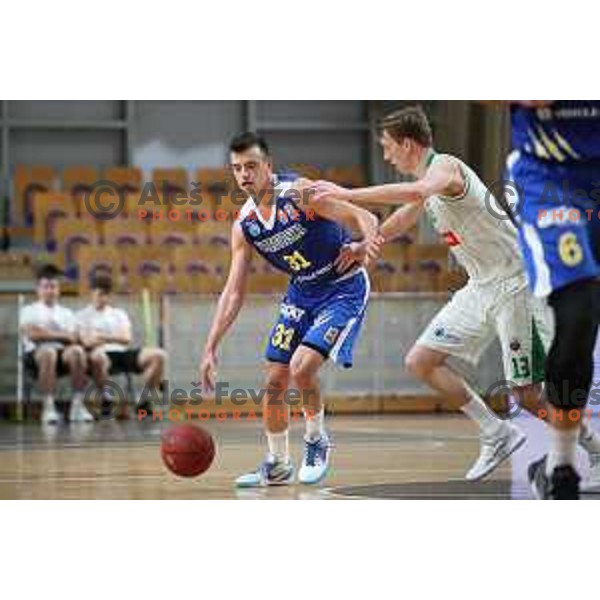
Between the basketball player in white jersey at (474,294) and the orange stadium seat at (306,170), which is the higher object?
the orange stadium seat at (306,170)

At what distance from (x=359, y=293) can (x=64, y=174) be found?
11.6 meters

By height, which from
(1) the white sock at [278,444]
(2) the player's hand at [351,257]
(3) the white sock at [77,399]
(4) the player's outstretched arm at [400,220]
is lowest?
(3) the white sock at [77,399]

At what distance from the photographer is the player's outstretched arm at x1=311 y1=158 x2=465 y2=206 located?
18.7ft

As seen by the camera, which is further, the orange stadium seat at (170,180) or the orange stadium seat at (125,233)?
the orange stadium seat at (170,180)

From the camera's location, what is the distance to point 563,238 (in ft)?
16.5

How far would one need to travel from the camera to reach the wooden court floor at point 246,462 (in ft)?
22.2

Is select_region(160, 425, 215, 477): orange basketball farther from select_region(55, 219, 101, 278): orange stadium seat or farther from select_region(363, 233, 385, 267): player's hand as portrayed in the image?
select_region(55, 219, 101, 278): orange stadium seat

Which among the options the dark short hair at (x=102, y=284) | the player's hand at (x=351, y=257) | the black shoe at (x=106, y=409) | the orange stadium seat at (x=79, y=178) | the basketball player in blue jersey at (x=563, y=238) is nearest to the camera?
the basketball player in blue jersey at (x=563, y=238)

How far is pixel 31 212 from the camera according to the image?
1725 cm

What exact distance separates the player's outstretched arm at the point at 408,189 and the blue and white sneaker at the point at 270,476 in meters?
1.34

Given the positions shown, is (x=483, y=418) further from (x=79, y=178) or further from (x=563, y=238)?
(x=79, y=178)

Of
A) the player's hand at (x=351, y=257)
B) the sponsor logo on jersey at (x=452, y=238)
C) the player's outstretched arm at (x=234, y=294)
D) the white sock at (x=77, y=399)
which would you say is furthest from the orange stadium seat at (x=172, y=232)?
the sponsor logo on jersey at (x=452, y=238)

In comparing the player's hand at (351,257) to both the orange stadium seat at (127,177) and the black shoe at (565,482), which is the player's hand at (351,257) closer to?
the black shoe at (565,482)

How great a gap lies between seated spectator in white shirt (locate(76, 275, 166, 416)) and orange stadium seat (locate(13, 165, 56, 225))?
3542 millimetres
